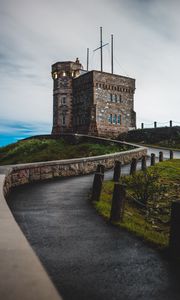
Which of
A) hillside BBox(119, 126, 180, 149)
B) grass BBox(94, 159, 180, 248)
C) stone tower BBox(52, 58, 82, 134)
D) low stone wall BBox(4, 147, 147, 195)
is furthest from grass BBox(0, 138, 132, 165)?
grass BBox(94, 159, 180, 248)

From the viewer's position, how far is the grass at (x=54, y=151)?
87.0 feet

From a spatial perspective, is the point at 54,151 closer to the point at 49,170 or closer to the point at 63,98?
the point at 49,170

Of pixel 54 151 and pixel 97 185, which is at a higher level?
pixel 97 185

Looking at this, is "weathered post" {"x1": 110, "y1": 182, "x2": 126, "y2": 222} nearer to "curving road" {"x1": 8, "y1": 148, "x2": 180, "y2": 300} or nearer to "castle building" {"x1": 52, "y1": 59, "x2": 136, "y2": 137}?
"curving road" {"x1": 8, "y1": 148, "x2": 180, "y2": 300}

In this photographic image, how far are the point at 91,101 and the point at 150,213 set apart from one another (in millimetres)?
38042

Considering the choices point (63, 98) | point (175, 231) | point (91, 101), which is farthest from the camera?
point (63, 98)

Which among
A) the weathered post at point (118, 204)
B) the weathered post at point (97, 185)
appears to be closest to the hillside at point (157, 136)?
the weathered post at point (97, 185)

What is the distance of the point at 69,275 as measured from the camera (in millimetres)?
3389

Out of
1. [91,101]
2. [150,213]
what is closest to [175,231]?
[150,213]

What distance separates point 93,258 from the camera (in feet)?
13.0

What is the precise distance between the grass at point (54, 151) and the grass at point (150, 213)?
526 inches

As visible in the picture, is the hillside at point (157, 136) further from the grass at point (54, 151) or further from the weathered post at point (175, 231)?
the weathered post at point (175, 231)

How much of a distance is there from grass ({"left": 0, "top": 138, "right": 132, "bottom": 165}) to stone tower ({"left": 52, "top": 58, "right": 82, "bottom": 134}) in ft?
35.2

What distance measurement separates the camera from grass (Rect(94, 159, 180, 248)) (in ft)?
17.3
